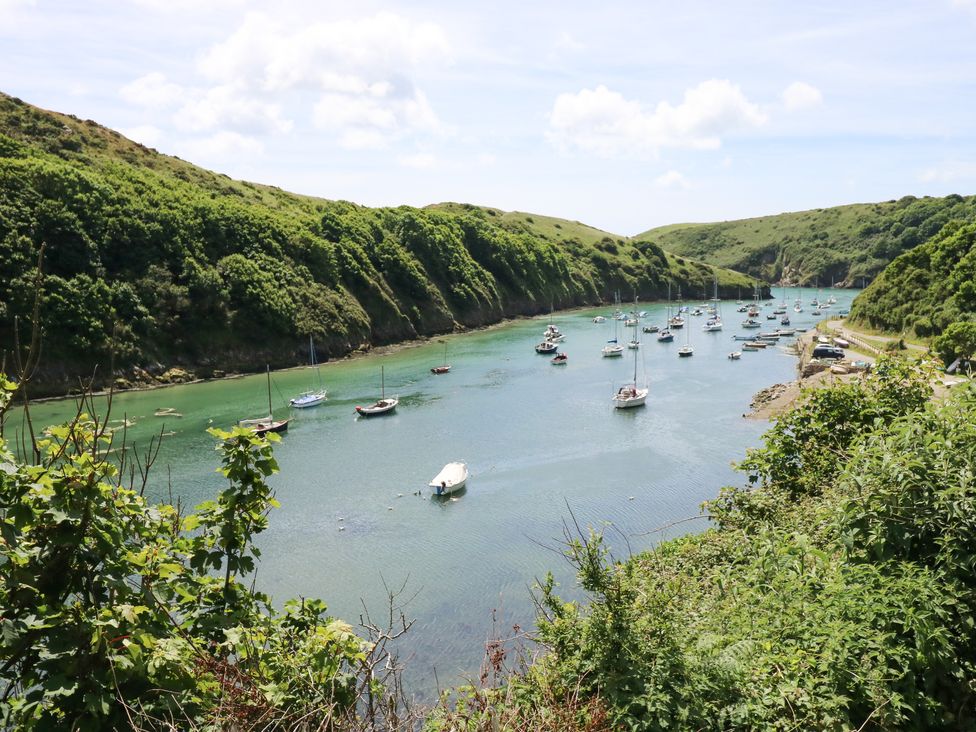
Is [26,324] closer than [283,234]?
Yes

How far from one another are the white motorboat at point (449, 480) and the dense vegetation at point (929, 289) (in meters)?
51.8

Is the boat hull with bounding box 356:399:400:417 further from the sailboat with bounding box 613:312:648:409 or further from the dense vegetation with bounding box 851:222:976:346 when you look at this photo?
the dense vegetation with bounding box 851:222:976:346

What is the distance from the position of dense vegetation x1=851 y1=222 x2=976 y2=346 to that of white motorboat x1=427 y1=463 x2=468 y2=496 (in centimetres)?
5179

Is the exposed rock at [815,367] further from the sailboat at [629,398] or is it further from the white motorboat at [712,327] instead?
the white motorboat at [712,327]

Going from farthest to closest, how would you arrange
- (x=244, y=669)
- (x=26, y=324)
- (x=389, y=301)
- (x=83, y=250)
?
(x=389, y=301)
(x=83, y=250)
(x=26, y=324)
(x=244, y=669)

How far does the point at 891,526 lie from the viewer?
9.78m

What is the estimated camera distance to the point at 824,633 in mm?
9344

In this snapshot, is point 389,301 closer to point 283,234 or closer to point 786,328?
point 283,234

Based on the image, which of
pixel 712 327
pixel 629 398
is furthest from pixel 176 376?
pixel 712 327

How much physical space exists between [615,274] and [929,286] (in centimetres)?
9591

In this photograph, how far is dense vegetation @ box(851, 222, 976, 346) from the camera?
67562 millimetres

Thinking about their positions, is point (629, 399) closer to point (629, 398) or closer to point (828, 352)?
point (629, 398)

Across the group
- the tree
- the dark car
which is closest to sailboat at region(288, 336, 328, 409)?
the dark car

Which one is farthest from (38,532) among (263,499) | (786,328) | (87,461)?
(786,328)
